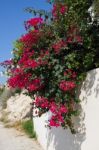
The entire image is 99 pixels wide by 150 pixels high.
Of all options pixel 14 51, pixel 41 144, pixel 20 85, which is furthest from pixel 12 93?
pixel 20 85

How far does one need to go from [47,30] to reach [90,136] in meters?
2.31

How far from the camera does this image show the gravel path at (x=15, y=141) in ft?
40.1

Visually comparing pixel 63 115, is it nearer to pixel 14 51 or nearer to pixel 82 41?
pixel 82 41

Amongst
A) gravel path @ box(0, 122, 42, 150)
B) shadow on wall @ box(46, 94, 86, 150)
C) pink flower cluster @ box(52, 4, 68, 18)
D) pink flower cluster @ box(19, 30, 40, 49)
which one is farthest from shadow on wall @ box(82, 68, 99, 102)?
gravel path @ box(0, 122, 42, 150)

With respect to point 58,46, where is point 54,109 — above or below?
below

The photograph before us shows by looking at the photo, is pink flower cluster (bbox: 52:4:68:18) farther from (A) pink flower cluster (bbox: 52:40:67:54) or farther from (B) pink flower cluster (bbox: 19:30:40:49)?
(A) pink flower cluster (bbox: 52:40:67:54)

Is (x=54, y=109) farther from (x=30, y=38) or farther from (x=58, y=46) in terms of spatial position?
(x=30, y=38)

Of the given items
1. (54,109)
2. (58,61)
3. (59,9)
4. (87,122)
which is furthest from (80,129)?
(59,9)

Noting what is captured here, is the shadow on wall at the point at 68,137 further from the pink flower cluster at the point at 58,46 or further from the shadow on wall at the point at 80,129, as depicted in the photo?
the pink flower cluster at the point at 58,46

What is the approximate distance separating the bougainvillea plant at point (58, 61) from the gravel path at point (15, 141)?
12.6 ft

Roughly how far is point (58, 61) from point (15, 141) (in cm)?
588

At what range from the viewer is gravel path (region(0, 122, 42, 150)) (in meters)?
12.2

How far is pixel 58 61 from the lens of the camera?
8195 millimetres

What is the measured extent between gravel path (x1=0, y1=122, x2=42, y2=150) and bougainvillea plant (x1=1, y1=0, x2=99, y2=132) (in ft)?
12.6
